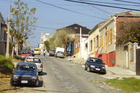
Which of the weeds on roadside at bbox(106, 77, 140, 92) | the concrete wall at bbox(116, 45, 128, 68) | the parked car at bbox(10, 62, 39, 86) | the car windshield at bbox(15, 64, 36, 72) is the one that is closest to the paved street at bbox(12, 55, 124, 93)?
the parked car at bbox(10, 62, 39, 86)

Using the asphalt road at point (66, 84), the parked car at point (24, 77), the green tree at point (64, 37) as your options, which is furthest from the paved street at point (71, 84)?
the green tree at point (64, 37)

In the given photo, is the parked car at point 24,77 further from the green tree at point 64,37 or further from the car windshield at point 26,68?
the green tree at point 64,37

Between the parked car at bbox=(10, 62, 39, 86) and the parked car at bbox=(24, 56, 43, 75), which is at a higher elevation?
the parked car at bbox=(24, 56, 43, 75)

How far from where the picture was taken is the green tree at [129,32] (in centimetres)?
2241

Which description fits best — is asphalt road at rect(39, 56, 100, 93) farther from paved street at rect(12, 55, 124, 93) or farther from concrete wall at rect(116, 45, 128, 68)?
concrete wall at rect(116, 45, 128, 68)

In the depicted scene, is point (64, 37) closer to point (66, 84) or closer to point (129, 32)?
point (129, 32)

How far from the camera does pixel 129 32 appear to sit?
22.8m

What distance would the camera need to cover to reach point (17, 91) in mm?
11383

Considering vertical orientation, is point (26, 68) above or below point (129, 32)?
below

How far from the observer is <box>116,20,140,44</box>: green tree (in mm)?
22406

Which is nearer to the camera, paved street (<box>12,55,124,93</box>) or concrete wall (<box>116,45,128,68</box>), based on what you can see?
paved street (<box>12,55,124,93</box>)

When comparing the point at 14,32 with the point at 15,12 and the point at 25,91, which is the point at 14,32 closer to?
the point at 15,12

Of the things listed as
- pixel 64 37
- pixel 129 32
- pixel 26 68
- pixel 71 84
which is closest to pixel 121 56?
pixel 129 32

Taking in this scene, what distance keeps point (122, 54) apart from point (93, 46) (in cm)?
1473
